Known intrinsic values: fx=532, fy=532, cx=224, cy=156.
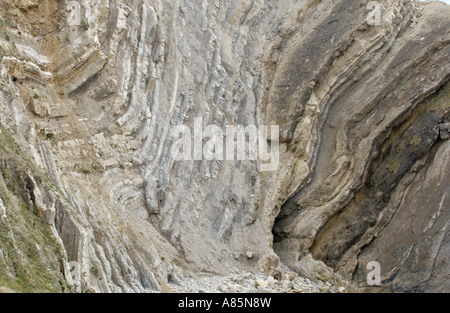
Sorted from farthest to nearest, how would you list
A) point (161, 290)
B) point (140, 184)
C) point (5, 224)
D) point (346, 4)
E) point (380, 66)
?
point (346, 4) → point (380, 66) → point (140, 184) → point (161, 290) → point (5, 224)

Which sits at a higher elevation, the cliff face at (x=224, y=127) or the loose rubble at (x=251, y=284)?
the cliff face at (x=224, y=127)

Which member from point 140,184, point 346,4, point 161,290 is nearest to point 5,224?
point 161,290

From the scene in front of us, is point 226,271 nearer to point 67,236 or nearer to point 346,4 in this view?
point 67,236

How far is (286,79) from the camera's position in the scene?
19844 mm

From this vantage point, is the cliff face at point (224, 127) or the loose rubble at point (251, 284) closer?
the cliff face at point (224, 127)

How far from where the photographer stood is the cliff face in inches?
528

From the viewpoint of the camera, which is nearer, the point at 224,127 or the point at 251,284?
the point at 251,284

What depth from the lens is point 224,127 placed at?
717 inches

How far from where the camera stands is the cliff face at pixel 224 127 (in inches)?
528

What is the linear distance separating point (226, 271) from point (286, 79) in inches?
313

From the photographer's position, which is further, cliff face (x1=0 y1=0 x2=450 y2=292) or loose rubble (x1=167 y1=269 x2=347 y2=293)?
loose rubble (x1=167 y1=269 x2=347 y2=293)

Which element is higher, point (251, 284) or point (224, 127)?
point (224, 127)

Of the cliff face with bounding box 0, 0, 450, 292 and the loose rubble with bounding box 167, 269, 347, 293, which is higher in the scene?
the cliff face with bounding box 0, 0, 450, 292
